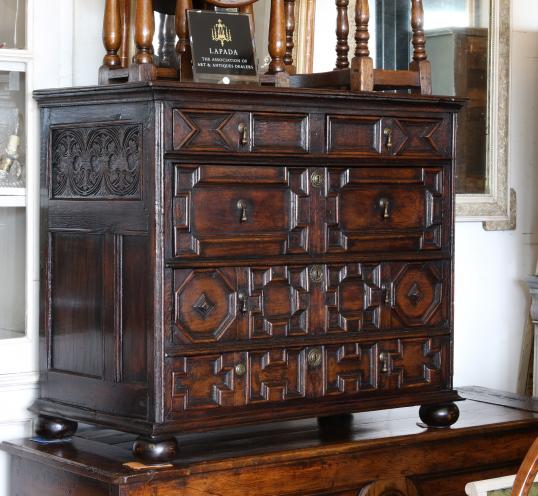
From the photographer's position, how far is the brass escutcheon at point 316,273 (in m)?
3.49

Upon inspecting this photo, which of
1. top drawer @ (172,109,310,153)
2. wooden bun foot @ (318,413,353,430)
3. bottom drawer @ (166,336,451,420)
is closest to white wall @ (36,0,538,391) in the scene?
wooden bun foot @ (318,413,353,430)

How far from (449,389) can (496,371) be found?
1.21 meters

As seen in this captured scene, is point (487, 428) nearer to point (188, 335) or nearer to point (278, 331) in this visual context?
point (278, 331)

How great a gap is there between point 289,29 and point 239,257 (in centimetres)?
92

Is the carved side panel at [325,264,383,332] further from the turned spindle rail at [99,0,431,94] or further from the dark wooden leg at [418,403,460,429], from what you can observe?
the turned spindle rail at [99,0,431,94]

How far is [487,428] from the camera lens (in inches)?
150

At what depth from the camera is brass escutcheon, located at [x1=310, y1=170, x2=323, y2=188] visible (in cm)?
347

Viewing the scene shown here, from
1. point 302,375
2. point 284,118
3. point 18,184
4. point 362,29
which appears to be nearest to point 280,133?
point 284,118

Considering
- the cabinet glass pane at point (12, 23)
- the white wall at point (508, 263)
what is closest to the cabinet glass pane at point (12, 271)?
the cabinet glass pane at point (12, 23)

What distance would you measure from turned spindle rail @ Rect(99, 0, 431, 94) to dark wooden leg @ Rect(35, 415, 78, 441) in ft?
3.39

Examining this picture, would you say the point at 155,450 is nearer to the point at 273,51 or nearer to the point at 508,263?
the point at 273,51

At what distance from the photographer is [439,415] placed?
377cm

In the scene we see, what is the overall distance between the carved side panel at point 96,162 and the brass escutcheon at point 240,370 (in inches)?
22.0

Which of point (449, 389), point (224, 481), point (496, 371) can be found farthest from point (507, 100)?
point (224, 481)
